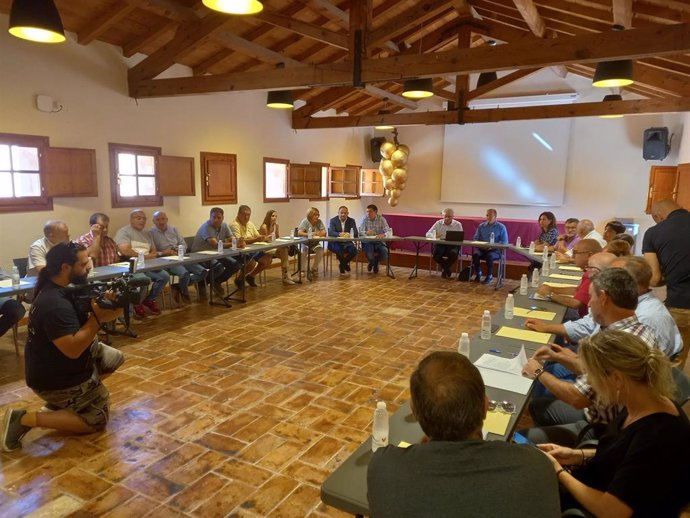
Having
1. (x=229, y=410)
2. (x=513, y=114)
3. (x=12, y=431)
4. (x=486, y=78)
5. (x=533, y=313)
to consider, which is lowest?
(x=229, y=410)

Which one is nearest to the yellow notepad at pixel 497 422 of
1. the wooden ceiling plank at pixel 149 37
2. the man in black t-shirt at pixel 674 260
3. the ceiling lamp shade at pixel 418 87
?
the man in black t-shirt at pixel 674 260

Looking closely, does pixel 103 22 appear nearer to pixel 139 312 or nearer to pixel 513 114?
pixel 139 312

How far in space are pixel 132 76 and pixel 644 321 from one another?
6.43 m

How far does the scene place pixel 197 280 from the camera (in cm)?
635

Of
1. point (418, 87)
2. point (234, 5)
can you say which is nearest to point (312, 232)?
point (418, 87)

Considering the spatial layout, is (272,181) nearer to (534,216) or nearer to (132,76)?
Result: (132,76)

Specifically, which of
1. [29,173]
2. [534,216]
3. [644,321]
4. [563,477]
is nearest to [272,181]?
[29,173]

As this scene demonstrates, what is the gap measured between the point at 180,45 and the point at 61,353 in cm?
451

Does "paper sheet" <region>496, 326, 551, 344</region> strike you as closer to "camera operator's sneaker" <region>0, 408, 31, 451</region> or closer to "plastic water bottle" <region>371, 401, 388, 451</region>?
"plastic water bottle" <region>371, 401, 388, 451</region>

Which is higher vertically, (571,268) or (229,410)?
(571,268)

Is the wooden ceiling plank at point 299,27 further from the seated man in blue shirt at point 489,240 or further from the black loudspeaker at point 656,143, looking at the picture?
the black loudspeaker at point 656,143

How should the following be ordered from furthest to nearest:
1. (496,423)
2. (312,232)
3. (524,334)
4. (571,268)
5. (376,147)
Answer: (376,147), (312,232), (571,268), (524,334), (496,423)

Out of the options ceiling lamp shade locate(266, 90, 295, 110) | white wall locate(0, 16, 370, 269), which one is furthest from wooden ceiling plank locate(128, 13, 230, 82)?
ceiling lamp shade locate(266, 90, 295, 110)

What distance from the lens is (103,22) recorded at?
5.37 m
